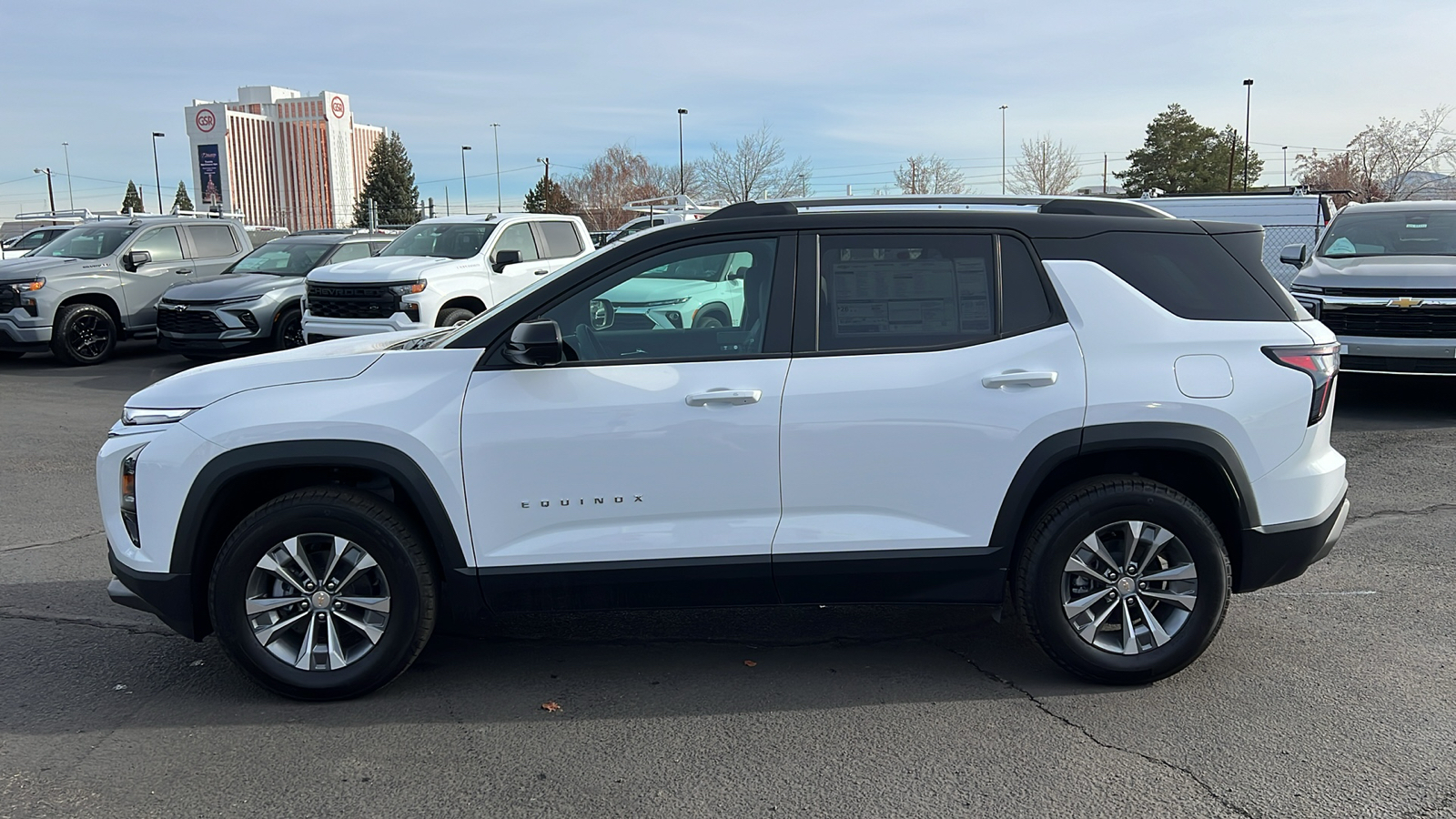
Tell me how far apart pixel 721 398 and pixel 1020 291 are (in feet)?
3.94

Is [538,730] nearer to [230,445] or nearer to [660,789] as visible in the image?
[660,789]

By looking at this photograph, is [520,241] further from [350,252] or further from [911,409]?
[911,409]

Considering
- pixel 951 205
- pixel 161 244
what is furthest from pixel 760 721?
pixel 161 244

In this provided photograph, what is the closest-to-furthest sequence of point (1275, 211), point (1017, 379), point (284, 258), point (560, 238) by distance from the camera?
point (1017, 379) → point (560, 238) → point (284, 258) → point (1275, 211)

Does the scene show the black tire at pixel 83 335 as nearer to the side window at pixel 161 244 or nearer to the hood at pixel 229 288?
the hood at pixel 229 288

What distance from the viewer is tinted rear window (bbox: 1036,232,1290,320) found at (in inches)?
162

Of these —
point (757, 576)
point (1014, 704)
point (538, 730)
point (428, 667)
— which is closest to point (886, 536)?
point (757, 576)

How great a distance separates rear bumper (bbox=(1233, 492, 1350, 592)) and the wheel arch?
290 centimetres

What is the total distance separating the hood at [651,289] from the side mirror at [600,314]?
0.03 m

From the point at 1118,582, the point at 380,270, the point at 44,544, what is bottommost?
the point at 44,544

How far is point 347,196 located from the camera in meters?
135

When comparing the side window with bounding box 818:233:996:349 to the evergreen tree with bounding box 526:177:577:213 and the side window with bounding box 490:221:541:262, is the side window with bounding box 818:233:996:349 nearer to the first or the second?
the side window with bounding box 490:221:541:262

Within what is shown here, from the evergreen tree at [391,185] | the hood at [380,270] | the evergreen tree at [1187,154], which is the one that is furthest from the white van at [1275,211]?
the evergreen tree at [391,185]

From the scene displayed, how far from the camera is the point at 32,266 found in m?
14.2
